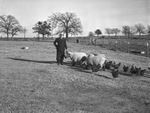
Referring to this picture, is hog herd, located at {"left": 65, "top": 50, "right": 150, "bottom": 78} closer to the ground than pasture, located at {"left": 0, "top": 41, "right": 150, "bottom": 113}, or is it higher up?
higher up

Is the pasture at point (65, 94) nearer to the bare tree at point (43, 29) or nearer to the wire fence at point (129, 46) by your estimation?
the wire fence at point (129, 46)

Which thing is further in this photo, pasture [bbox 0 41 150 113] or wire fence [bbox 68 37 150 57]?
wire fence [bbox 68 37 150 57]

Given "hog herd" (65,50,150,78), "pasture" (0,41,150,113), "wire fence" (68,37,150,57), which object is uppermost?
"wire fence" (68,37,150,57)

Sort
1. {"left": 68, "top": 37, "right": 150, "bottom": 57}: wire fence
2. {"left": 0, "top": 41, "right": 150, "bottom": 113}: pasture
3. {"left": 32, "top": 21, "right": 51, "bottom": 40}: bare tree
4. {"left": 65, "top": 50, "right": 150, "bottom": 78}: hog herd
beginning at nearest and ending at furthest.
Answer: {"left": 0, "top": 41, "right": 150, "bottom": 113}: pasture
{"left": 65, "top": 50, "right": 150, "bottom": 78}: hog herd
{"left": 68, "top": 37, "right": 150, "bottom": 57}: wire fence
{"left": 32, "top": 21, "right": 51, "bottom": 40}: bare tree

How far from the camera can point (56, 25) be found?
5091cm

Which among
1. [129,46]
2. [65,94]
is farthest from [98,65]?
[129,46]

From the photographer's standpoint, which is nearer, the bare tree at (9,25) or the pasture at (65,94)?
the pasture at (65,94)

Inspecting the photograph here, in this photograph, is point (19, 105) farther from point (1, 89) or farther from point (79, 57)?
point (79, 57)

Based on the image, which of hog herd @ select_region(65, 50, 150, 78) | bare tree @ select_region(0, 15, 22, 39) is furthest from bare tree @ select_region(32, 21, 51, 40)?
hog herd @ select_region(65, 50, 150, 78)

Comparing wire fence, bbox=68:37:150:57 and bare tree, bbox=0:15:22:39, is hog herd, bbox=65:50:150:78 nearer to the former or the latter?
wire fence, bbox=68:37:150:57

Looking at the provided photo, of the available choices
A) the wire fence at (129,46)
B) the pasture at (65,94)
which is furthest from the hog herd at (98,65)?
the wire fence at (129,46)

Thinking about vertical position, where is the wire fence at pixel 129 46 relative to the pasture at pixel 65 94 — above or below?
above

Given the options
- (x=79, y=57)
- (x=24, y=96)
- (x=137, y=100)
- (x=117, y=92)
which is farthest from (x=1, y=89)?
(x=79, y=57)

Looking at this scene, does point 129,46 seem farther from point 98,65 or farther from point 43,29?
point 43,29
